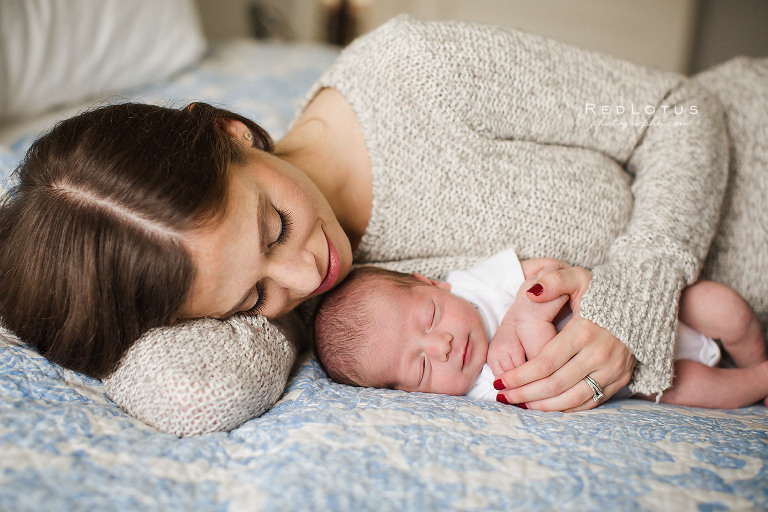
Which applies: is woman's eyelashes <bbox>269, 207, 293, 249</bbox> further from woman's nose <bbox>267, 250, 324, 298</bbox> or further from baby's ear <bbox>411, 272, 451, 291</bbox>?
baby's ear <bbox>411, 272, 451, 291</bbox>

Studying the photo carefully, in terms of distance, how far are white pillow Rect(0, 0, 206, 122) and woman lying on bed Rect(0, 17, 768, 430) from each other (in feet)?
3.57

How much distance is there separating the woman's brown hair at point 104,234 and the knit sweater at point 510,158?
44 centimetres

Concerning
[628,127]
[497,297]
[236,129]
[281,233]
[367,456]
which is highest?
[628,127]

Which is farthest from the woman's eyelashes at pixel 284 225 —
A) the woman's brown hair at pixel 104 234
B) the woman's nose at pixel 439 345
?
the woman's nose at pixel 439 345

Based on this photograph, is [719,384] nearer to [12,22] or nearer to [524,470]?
[524,470]

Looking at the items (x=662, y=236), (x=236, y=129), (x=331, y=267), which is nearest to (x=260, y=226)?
(x=331, y=267)

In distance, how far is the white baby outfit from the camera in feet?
3.77

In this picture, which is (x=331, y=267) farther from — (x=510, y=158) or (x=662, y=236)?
(x=662, y=236)

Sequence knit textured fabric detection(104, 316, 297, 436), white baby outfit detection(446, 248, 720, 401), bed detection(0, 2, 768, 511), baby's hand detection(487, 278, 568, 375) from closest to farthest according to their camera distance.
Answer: bed detection(0, 2, 768, 511)
knit textured fabric detection(104, 316, 297, 436)
baby's hand detection(487, 278, 568, 375)
white baby outfit detection(446, 248, 720, 401)

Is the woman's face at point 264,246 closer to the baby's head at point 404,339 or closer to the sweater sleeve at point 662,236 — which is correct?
the baby's head at point 404,339

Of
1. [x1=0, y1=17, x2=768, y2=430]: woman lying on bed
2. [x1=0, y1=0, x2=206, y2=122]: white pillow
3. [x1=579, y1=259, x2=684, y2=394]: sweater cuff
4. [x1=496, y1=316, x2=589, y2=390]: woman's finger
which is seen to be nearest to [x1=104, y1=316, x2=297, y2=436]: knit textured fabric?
[x1=0, y1=17, x2=768, y2=430]: woman lying on bed

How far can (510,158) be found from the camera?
1.22m

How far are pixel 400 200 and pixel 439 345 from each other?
1.09 ft

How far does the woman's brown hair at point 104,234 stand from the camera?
2.69ft
